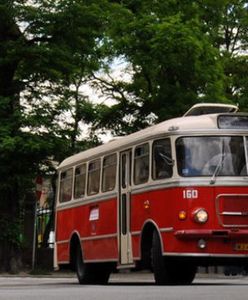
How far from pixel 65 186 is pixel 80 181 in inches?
53.2

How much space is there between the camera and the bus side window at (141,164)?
1705 centimetres

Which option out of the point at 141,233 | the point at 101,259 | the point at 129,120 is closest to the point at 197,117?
the point at 141,233

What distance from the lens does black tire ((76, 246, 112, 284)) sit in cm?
2020

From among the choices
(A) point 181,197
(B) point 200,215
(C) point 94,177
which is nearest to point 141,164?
(A) point 181,197

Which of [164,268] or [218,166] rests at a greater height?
[218,166]

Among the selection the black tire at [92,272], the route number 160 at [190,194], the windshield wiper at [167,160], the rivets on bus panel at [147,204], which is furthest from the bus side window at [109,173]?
the route number 160 at [190,194]

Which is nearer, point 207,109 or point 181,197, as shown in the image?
point 181,197

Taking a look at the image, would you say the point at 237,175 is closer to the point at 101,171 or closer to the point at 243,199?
the point at 243,199

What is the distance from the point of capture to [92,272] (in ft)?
66.5

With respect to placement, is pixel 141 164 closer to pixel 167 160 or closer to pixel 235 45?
pixel 167 160

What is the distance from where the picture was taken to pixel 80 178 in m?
21.0

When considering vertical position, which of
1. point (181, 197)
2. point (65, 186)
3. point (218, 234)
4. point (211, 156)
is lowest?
point (218, 234)
